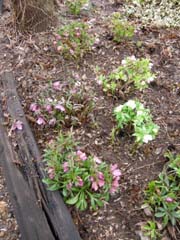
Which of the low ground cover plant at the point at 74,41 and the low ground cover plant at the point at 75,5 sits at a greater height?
the low ground cover plant at the point at 75,5

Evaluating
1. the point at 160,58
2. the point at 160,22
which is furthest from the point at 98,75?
the point at 160,22

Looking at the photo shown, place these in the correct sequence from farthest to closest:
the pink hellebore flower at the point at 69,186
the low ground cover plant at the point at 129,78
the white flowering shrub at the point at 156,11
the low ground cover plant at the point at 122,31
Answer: the white flowering shrub at the point at 156,11 → the low ground cover plant at the point at 122,31 → the low ground cover plant at the point at 129,78 → the pink hellebore flower at the point at 69,186

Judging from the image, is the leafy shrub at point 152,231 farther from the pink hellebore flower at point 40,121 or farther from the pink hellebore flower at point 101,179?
the pink hellebore flower at point 40,121

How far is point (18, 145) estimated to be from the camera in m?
2.71

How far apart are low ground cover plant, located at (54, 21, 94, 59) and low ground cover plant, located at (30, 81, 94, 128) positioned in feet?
1.98

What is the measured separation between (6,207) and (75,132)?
0.79m

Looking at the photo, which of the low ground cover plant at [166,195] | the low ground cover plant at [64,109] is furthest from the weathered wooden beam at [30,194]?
the low ground cover plant at [166,195]

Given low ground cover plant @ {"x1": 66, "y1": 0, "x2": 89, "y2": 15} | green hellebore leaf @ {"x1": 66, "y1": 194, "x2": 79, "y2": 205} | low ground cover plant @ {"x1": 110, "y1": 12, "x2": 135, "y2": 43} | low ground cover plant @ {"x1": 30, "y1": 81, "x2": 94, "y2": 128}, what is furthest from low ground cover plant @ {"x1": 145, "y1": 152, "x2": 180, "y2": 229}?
low ground cover plant @ {"x1": 66, "y1": 0, "x2": 89, "y2": 15}

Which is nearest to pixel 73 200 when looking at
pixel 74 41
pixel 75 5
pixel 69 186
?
pixel 69 186

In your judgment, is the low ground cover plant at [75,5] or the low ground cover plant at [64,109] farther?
the low ground cover plant at [75,5]

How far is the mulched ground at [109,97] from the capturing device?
232 centimetres

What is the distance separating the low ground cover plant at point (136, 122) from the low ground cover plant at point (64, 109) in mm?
286

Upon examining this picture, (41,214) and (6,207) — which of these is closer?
(41,214)

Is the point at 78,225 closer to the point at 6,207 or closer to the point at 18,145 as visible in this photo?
the point at 6,207
